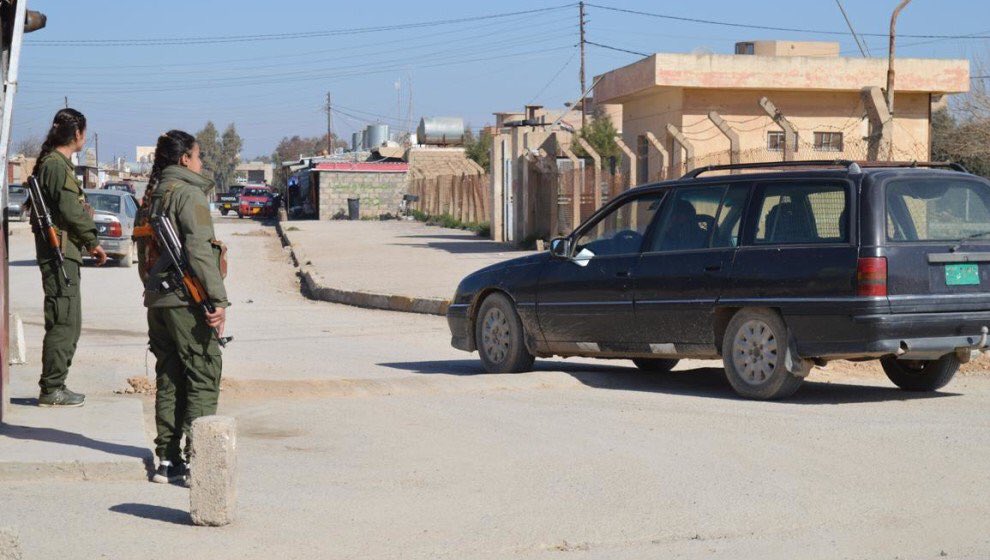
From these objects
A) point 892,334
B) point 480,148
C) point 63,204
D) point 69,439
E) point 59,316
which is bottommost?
point 69,439

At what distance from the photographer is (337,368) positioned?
12.3 meters

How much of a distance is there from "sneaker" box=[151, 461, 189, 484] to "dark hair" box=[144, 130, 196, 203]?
55.2 inches

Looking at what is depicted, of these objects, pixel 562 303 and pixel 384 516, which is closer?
pixel 384 516

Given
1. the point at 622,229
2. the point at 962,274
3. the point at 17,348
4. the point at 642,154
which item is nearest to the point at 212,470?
the point at 622,229

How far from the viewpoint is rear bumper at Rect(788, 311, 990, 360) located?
28.7 feet

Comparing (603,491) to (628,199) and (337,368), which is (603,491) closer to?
(628,199)

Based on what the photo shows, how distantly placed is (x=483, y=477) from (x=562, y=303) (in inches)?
155

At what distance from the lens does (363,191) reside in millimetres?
62469

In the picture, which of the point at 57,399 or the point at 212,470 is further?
the point at 57,399

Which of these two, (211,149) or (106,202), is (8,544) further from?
(211,149)

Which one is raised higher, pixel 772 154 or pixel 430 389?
pixel 772 154

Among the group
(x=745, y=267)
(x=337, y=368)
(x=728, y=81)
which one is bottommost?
(x=337, y=368)

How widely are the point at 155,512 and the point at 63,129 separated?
329 cm

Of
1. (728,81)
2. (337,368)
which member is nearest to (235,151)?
(728,81)
